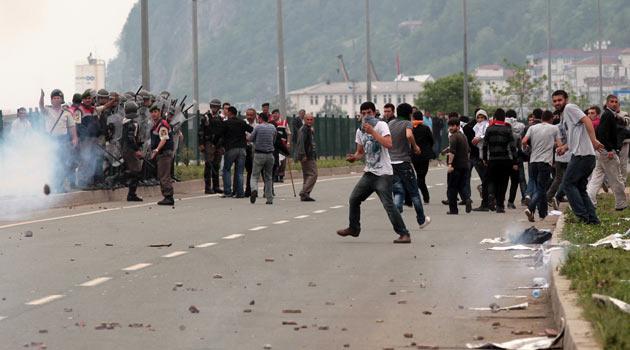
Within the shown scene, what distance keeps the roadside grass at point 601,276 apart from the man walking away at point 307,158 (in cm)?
1151

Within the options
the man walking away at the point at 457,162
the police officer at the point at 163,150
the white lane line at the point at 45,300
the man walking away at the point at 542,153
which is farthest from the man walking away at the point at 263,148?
the white lane line at the point at 45,300

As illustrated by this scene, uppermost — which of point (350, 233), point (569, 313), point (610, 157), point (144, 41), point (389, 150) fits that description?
point (144, 41)

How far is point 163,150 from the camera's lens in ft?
98.7

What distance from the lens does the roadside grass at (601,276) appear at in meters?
9.55

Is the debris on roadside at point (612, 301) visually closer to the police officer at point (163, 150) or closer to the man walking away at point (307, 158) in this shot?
the police officer at point (163, 150)

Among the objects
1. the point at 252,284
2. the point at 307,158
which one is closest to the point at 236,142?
the point at 307,158

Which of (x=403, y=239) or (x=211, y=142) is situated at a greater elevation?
(x=211, y=142)

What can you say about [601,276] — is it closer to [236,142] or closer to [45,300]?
[45,300]

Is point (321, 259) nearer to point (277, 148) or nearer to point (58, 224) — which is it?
point (58, 224)

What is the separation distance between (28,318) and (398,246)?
7719 mm

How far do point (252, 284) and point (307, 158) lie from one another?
17.5 metres

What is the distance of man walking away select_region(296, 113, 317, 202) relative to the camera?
3148cm

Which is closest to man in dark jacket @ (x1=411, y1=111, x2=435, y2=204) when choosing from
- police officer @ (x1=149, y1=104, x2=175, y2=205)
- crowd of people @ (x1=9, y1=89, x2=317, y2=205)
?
crowd of people @ (x1=9, y1=89, x2=317, y2=205)

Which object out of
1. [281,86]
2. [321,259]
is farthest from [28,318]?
[281,86]
